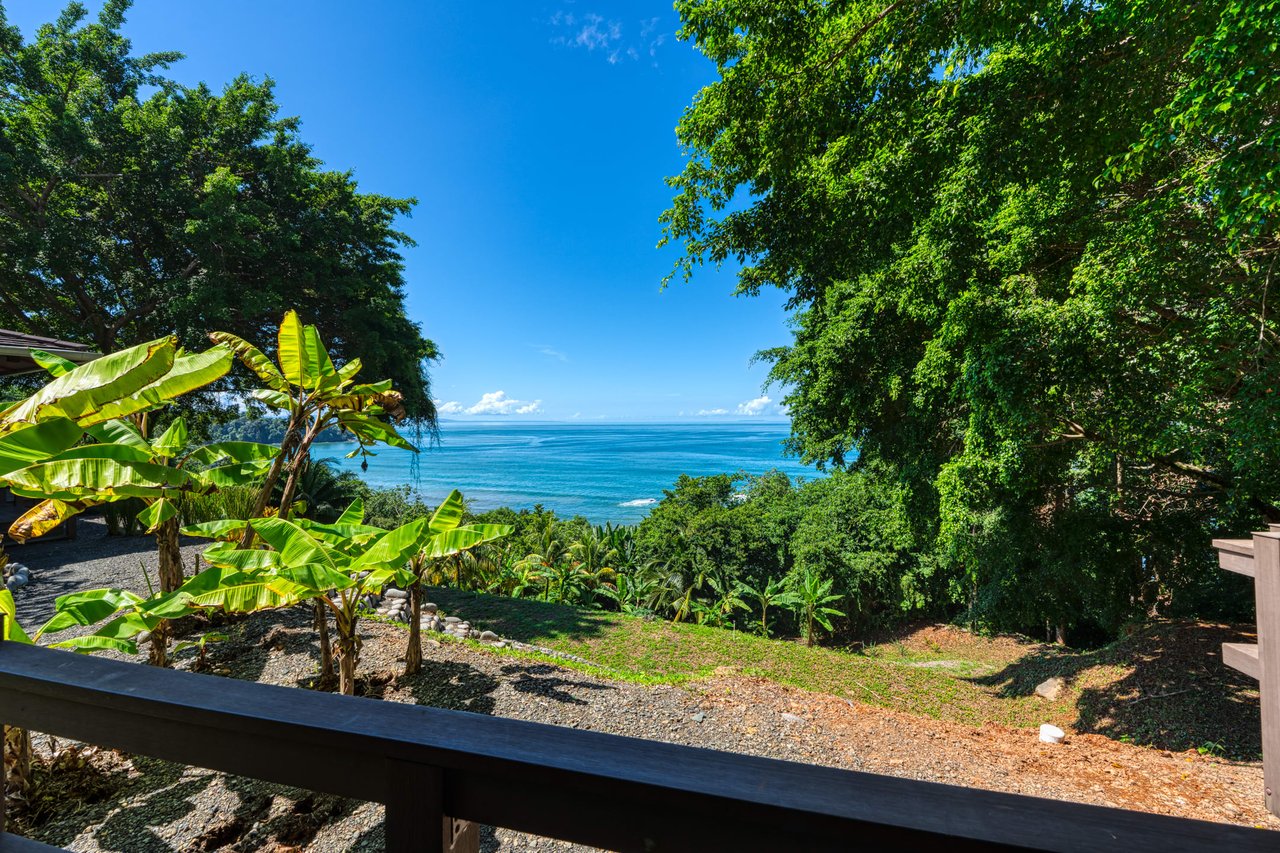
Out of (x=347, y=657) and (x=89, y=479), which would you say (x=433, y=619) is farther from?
(x=89, y=479)

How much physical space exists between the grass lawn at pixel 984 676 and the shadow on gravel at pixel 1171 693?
0.5 inches

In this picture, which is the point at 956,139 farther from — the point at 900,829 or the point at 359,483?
the point at 359,483

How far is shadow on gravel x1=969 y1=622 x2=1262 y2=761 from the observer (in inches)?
201

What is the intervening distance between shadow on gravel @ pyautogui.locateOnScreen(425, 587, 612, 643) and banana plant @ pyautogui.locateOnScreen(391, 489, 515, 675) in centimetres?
263

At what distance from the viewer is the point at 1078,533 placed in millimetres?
7465

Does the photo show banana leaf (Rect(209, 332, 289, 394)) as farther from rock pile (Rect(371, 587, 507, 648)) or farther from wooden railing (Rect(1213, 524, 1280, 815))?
wooden railing (Rect(1213, 524, 1280, 815))

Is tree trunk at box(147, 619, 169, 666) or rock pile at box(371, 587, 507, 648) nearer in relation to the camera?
tree trunk at box(147, 619, 169, 666)

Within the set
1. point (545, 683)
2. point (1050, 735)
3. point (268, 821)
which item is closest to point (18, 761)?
point (268, 821)

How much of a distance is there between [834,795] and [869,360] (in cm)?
874

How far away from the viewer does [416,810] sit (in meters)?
0.76

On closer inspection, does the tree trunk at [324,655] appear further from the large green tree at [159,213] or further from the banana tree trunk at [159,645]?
the large green tree at [159,213]

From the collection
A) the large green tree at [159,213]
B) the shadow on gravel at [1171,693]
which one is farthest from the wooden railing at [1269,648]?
the large green tree at [159,213]

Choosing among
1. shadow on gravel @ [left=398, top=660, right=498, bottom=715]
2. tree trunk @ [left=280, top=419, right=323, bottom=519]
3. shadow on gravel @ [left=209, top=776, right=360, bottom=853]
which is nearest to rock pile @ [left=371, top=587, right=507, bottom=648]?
shadow on gravel @ [left=398, top=660, right=498, bottom=715]

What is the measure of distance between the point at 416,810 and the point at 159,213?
51.0 ft
